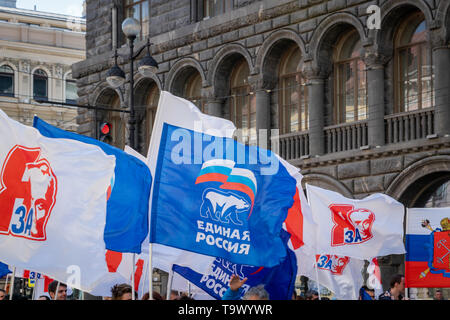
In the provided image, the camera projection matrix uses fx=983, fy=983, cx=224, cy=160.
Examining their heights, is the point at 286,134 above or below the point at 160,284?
above

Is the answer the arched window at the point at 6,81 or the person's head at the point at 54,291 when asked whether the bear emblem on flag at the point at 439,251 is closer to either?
the person's head at the point at 54,291

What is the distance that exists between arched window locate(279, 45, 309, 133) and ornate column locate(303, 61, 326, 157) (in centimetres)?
71

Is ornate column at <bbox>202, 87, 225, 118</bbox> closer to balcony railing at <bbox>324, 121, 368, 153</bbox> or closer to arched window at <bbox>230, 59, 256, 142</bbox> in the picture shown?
arched window at <bbox>230, 59, 256, 142</bbox>

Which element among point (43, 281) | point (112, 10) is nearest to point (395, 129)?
point (43, 281)

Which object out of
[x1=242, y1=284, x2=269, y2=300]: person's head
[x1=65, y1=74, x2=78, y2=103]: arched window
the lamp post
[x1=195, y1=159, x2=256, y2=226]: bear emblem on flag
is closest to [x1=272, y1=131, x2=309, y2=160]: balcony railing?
the lamp post

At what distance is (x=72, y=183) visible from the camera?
11289 millimetres

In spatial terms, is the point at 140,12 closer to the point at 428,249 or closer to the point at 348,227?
the point at 348,227

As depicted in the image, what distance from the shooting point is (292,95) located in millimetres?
25750

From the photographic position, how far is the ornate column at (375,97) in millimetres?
22453

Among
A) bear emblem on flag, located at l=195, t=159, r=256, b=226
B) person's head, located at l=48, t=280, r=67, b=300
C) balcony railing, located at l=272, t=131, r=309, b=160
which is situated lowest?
person's head, located at l=48, t=280, r=67, b=300

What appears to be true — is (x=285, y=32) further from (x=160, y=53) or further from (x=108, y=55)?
(x=108, y=55)

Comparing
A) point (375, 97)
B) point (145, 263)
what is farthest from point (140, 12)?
point (145, 263)

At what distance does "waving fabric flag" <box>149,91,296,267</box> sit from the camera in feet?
36.7

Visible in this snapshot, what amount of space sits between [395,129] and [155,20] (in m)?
10.7
